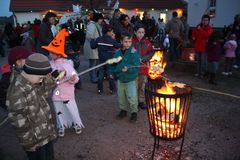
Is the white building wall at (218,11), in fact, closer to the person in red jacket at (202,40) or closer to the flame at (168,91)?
the person in red jacket at (202,40)

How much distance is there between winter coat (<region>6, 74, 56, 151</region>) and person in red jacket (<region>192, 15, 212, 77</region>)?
565 centimetres

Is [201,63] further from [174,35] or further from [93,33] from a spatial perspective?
[93,33]

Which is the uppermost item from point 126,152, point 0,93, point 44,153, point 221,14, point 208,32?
point 221,14

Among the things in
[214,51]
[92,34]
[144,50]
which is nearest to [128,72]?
[144,50]

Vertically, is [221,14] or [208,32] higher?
[221,14]

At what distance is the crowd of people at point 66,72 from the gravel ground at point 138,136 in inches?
11.8

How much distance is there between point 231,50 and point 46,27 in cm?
518

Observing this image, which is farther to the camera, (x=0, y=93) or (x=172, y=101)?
(x=0, y=93)

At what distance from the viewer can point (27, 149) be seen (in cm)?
273

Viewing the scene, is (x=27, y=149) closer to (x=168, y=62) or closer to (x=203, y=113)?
(x=203, y=113)

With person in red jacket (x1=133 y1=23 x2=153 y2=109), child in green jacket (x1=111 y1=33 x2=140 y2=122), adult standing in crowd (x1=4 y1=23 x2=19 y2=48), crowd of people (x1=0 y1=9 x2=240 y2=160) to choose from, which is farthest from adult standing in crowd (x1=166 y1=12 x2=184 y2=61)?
adult standing in crowd (x1=4 y1=23 x2=19 y2=48)

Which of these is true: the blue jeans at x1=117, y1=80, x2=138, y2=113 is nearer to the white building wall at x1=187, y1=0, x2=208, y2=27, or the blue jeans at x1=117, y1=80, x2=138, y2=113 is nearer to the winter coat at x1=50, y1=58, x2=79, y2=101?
the winter coat at x1=50, y1=58, x2=79, y2=101

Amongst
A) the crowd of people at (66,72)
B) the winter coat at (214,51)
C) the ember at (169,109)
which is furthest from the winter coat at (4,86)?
the winter coat at (214,51)

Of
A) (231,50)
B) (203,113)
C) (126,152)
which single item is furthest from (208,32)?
(126,152)
